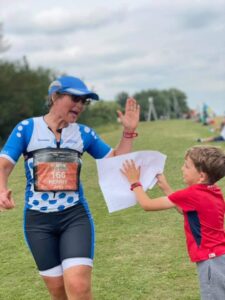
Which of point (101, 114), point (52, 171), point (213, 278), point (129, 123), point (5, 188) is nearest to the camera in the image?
point (213, 278)

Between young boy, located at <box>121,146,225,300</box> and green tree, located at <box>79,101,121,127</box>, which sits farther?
green tree, located at <box>79,101,121,127</box>

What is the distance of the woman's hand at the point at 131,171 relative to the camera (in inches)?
151

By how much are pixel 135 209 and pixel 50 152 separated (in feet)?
18.8

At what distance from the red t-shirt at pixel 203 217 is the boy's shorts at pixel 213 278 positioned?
47mm

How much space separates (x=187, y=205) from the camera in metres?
3.49

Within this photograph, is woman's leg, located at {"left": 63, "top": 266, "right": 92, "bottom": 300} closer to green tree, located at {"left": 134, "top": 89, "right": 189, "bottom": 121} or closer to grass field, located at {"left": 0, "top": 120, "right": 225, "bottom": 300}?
grass field, located at {"left": 0, "top": 120, "right": 225, "bottom": 300}

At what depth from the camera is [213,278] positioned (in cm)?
347

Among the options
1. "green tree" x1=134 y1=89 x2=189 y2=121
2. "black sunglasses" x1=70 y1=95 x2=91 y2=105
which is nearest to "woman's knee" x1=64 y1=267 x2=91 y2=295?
"black sunglasses" x1=70 y1=95 x2=91 y2=105

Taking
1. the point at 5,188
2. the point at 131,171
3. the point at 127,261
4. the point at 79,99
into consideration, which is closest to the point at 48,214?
the point at 5,188

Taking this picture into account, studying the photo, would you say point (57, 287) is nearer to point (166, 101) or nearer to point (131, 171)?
point (131, 171)

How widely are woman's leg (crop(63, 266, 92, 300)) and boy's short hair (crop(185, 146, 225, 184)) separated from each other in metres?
1.12

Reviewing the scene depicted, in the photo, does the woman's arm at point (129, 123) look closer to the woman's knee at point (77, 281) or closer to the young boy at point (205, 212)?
the young boy at point (205, 212)

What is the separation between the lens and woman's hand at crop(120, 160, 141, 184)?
3.85 m

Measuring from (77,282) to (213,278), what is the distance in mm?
960
